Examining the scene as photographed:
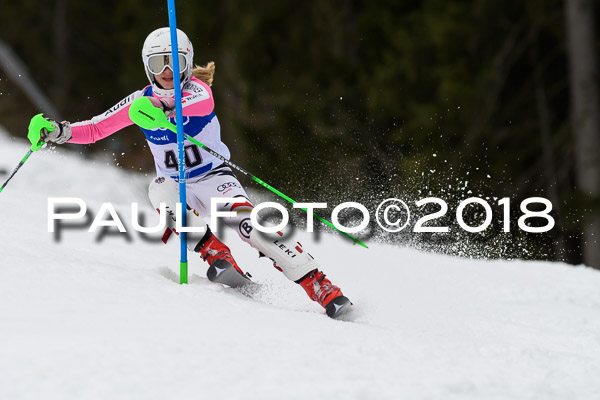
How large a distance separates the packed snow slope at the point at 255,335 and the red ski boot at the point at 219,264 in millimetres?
112

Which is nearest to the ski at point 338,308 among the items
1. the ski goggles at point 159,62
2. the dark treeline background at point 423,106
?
the ski goggles at point 159,62

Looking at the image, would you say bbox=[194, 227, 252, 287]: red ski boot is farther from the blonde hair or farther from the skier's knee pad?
the blonde hair

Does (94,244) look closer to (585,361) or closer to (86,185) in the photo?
(585,361)

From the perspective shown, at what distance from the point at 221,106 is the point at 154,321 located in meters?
16.0

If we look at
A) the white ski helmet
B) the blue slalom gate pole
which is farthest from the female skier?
the blue slalom gate pole

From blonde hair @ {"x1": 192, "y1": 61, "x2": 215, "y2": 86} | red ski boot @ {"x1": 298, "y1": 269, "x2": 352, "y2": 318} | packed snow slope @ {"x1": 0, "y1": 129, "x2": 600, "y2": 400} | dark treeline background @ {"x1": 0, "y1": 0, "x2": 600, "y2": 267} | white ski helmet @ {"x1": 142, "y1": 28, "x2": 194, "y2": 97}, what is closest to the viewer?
packed snow slope @ {"x1": 0, "y1": 129, "x2": 600, "y2": 400}

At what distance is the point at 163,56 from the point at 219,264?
120 centimetres

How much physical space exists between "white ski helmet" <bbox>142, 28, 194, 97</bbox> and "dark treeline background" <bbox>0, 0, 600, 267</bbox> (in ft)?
15.7

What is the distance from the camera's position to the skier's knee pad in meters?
4.50

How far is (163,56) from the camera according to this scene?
4469 millimetres

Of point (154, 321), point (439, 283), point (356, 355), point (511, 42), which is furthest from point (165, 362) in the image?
point (511, 42)

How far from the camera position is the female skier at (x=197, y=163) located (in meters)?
4.47

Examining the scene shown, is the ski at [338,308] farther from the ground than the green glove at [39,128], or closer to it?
closer to it

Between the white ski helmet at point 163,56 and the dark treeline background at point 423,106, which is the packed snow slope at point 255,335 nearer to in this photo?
the white ski helmet at point 163,56
